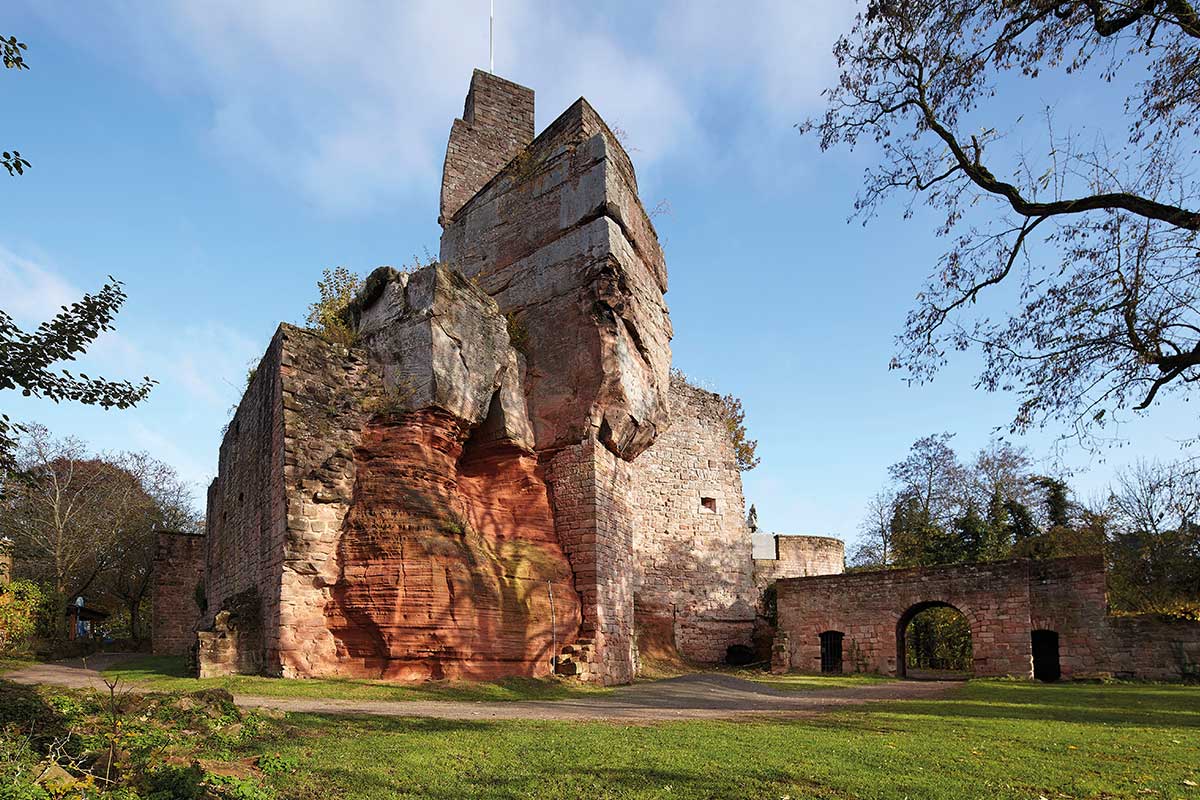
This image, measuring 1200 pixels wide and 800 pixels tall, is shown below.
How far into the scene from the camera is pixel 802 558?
28.9 metres

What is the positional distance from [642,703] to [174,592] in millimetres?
18069

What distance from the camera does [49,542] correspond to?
85.6ft

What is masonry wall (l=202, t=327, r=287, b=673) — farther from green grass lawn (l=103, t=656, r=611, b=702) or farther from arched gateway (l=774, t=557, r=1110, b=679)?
arched gateway (l=774, t=557, r=1110, b=679)

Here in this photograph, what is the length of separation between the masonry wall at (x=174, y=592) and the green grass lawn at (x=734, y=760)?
61.6 ft

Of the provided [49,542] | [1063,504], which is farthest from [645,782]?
[1063,504]

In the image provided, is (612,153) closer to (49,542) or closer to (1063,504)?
(49,542)

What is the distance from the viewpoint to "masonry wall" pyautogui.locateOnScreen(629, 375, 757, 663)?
2333cm

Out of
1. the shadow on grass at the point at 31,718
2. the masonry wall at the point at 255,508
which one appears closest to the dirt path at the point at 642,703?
the shadow on grass at the point at 31,718

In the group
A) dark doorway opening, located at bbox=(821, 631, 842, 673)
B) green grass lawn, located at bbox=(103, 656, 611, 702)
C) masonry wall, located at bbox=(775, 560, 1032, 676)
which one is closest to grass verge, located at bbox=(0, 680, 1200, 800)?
green grass lawn, located at bbox=(103, 656, 611, 702)

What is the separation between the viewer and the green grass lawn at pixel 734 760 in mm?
4984

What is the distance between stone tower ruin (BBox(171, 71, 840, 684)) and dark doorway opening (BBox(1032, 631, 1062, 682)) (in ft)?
43.1

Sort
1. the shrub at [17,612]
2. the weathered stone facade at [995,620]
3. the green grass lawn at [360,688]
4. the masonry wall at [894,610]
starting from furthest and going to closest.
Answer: the masonry wall at [894,610], the shrub at [17,612], the weathered stone facade at [995,620], the green grass lawn at [360,688]

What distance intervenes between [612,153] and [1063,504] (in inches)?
1067

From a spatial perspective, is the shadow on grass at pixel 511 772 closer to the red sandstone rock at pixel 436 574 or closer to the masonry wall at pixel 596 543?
the red sandstone rock at pixel 436 574
